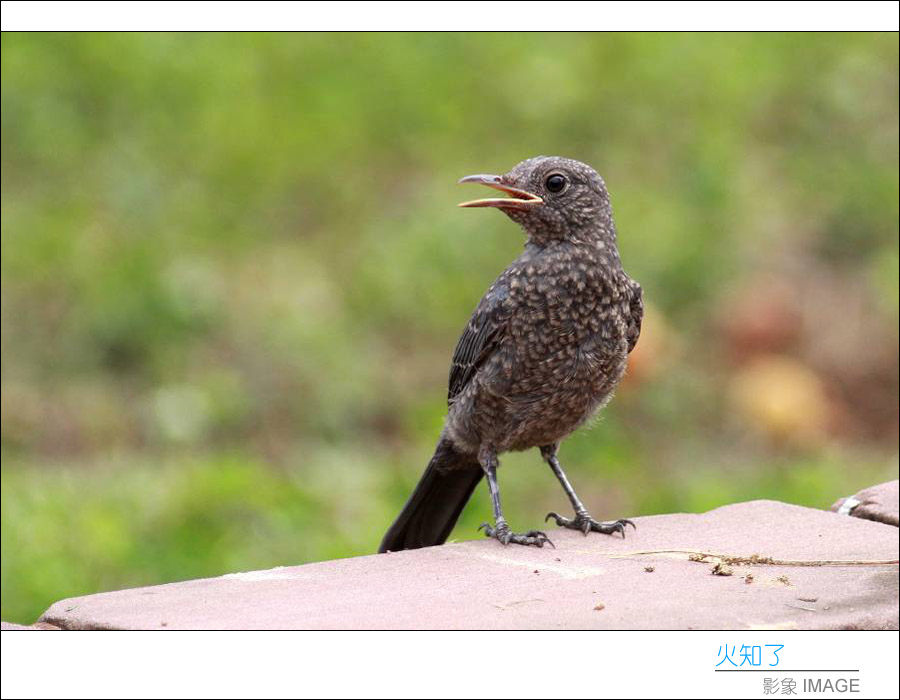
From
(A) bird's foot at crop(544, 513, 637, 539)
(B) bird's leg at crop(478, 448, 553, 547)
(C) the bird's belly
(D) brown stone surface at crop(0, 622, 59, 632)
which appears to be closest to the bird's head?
(C) the bird's belly

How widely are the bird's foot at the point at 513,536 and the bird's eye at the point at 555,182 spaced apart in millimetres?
1176

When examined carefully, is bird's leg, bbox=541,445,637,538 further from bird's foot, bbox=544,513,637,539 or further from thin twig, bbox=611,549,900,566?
thin twig, bbox=611,549,900,566

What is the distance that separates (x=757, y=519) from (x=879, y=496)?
49 centimetres

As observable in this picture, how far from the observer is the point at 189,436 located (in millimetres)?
8117

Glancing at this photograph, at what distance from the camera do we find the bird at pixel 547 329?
4.79 metres

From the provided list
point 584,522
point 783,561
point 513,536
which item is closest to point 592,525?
point 584,522

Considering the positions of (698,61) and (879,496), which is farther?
(698,61)

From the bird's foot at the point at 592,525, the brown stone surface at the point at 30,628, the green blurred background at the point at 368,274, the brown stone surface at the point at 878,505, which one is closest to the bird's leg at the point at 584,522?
the bird's foot at the point at 592,525

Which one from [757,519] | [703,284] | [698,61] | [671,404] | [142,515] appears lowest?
[757,519]

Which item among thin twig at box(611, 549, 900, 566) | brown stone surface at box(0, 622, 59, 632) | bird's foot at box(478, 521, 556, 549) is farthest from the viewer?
bird's foot at box(478, 521, 556, 549)

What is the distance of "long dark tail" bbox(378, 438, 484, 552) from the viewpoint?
5.14m

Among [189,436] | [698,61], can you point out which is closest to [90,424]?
[189,436]

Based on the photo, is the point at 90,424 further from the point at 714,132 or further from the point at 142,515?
the point at 714,132

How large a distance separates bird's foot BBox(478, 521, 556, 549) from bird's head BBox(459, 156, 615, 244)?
1017 millimetres
